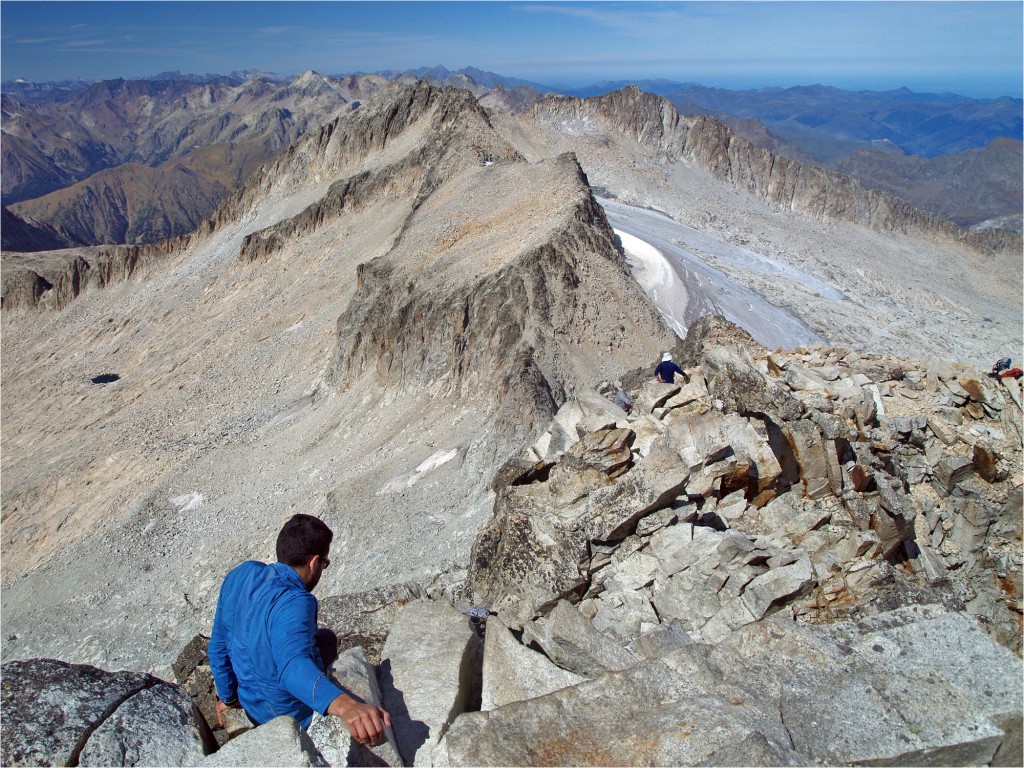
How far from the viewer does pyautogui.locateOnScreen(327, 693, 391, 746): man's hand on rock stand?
12.7ft

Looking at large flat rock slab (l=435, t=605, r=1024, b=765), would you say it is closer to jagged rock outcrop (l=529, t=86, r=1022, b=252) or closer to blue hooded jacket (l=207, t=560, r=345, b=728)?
blue hooded jacket (l=207, t=560, r=345, b=728)

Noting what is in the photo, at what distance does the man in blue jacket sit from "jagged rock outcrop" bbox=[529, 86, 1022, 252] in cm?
6634

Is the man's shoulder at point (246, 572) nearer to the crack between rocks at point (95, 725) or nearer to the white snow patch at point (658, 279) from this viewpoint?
the crack between rocks at point (95, 725)

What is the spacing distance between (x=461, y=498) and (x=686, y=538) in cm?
970

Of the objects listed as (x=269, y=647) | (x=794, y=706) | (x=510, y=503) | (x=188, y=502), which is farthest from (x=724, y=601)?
(x=188, y=502)

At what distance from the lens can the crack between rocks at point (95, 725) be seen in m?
4.20

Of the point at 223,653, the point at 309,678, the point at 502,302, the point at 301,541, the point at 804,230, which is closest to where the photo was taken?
the point at 309,678

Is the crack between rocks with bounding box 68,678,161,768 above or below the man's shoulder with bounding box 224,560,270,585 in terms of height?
below

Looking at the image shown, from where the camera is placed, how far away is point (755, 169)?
65188 mm

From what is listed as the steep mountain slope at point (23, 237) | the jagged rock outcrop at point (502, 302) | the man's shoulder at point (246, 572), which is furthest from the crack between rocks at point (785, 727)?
the steep mountain slope at point (23, 237)

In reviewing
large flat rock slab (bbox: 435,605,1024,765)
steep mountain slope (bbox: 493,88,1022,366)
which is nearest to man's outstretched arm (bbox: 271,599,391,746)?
large flat rock slab (bbox: 435,605,1024,765)

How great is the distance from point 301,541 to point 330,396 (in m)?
21.4

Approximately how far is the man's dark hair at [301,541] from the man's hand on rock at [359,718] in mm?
1057

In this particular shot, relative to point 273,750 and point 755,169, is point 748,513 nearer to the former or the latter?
point 273,750
